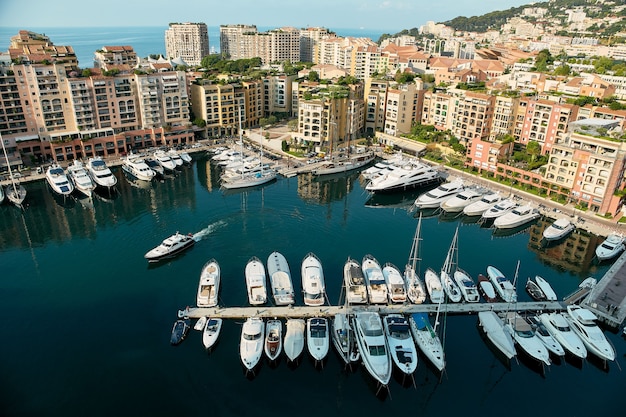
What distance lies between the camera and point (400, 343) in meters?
33.4

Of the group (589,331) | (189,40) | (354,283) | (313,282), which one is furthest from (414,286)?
(189,40)

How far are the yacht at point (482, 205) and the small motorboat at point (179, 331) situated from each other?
130 feet

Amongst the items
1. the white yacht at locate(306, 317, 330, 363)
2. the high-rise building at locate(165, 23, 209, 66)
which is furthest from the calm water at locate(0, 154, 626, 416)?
the high-rise building at locate(165, 23, 209, 66)

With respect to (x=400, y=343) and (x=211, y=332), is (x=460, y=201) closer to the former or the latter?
(x=400, y=343)

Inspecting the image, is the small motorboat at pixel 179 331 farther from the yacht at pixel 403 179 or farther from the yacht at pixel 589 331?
the yacht at pixel 403 179

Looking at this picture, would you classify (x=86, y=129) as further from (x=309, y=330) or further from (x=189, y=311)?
(x=309, y=330)

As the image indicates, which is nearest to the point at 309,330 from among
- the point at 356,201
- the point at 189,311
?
the point at 189,311

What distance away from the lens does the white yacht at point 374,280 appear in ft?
128

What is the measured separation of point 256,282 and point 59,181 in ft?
130

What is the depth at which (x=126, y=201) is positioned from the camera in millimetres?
60562

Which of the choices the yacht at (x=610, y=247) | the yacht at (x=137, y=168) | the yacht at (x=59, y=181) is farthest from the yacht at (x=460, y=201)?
the yacht at (x=59, y=181)

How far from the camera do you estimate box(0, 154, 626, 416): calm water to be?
30.0 metres

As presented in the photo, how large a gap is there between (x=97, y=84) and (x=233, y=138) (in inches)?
1018

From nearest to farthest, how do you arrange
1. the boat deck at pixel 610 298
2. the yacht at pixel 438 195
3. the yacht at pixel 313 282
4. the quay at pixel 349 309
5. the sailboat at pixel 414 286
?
the quay at pixel 349 309 < the boat deck at pixel 610 298 < the yacht at pixel 313 282 < the sailboat at pixel 414 286 < the yacht at pixel 438 195
